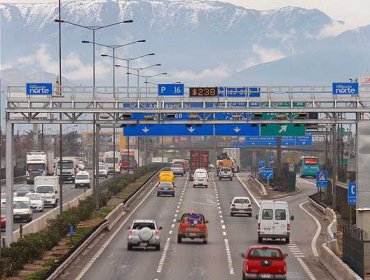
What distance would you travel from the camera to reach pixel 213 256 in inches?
1783

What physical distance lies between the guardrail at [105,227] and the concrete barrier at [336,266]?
32.5 ft

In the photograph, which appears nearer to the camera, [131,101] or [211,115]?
[131,101]

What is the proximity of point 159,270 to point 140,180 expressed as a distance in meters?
82.6

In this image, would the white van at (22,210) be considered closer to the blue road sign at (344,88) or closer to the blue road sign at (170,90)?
the blue road sign at (170,90)

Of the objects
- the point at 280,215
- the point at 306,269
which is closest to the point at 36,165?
the point at 280,215

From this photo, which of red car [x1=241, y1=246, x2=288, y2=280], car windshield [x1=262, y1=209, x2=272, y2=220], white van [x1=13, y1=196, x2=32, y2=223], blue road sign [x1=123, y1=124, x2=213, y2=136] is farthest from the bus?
red car [x1=241, y1=246, x2=288, y2=280]

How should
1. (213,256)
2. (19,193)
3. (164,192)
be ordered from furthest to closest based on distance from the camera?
(164,192) < (19,193) < (213,256)

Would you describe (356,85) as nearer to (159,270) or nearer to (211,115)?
(211,115)

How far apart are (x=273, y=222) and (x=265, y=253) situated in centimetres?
1879

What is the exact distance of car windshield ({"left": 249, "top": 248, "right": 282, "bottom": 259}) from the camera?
3300 cm

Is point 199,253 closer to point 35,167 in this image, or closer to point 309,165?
point 35,167

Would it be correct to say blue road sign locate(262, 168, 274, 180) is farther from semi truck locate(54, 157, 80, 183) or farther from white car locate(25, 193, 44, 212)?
white car locate(25, 193, 44, 212)

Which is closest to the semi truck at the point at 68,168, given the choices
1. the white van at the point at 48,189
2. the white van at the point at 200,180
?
the white van at the point at 200,180

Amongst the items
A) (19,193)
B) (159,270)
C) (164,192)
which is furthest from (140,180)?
(159,270)
